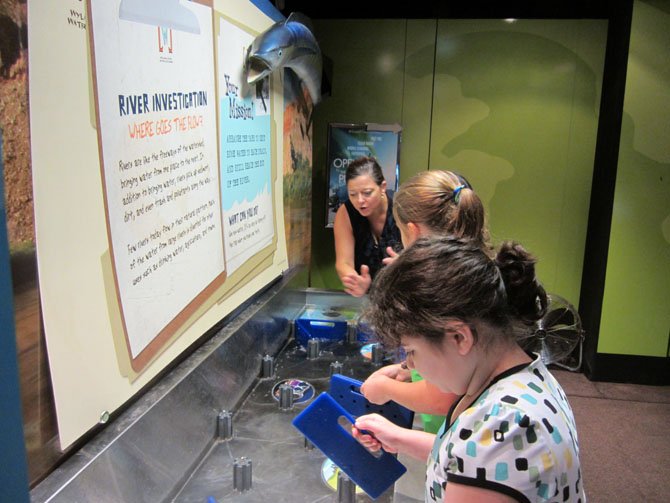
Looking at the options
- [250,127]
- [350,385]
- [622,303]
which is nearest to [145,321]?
[350,385]

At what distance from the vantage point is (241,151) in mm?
1782

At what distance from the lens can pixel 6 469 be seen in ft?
2.02

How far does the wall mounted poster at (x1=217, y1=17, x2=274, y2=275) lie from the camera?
1.63 m

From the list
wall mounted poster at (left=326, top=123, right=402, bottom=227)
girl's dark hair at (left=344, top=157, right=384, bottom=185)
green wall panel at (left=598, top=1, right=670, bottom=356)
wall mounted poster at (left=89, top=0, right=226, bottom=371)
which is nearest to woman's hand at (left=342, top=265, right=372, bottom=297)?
girl's dark hair at (left=344, top=157, right=384, bottom=185)

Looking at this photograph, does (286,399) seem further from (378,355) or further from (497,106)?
(497,106)

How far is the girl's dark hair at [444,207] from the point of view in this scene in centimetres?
131

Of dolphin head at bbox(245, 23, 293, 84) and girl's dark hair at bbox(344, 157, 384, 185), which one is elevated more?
dolphin head at bbox(245, 23, 293, 84)

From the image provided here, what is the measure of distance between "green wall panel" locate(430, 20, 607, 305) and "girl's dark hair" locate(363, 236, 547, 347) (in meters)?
2.98

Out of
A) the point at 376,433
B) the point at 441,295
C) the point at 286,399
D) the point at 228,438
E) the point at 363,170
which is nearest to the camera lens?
the point at 441,295

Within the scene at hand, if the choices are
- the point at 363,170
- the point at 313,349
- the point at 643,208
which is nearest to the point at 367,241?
the point at 363,170

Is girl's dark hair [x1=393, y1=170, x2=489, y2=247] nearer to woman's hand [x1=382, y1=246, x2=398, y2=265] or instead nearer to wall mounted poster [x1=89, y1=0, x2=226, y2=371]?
woman's hand [x1=382, y1=246, x2=398, y2=265]

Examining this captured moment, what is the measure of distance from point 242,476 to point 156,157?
722mm

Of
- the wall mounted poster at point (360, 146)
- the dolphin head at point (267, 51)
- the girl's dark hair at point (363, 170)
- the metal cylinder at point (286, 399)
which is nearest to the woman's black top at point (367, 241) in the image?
the girl's dark hair at point (363, 170)

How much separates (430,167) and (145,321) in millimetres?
3046
